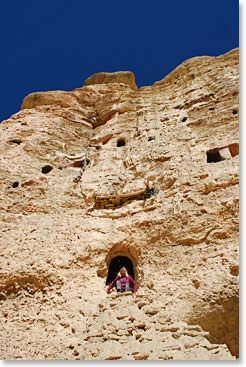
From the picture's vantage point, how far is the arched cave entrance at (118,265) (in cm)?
812

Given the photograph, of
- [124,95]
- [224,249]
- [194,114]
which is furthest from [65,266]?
[124,95]

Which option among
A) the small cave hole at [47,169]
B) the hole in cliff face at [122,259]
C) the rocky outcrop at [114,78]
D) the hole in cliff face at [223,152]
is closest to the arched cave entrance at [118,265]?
the hole in cliff face at [122,259]

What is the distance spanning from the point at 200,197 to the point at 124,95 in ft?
20.9

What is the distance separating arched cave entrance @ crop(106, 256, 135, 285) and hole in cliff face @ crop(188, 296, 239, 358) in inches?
81.9

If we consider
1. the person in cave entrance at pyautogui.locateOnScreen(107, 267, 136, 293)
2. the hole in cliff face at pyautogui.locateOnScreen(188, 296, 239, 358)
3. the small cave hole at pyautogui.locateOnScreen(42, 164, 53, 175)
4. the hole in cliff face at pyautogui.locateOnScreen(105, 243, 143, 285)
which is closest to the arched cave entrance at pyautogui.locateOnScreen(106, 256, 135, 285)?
the hole in cliff face at pyautogui.locateOnScreen(105, 243, 143, 285)

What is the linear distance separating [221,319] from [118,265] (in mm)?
2531

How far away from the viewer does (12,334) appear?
6.49 m

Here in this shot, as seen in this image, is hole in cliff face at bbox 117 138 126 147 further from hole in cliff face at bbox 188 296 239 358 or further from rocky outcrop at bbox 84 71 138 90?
hole in cliff face at bbox 188 296 239 358

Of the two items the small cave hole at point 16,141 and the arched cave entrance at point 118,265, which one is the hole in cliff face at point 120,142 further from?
the arched cave entrance at point 118,265

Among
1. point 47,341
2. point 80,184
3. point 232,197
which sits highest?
point 80,184

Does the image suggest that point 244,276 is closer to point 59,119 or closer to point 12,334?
point 12,334

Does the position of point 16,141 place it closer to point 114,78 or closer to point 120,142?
point 120,142

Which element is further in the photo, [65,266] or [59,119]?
[59,119]

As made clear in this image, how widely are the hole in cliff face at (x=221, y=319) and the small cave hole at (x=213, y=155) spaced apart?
376cm
